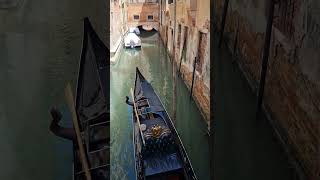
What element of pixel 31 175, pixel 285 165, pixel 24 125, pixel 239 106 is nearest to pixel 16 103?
pixel 24 125

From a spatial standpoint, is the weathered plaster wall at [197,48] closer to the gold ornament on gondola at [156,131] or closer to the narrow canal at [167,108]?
the narrow canal at [167,108]

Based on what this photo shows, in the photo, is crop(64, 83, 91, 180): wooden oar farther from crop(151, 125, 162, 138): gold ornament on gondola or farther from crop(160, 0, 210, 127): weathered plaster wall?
crop(160, 0, 210, 127): weathered plaster wall

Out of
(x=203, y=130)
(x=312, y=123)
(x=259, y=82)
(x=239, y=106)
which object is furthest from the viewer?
(x=203, y=130)

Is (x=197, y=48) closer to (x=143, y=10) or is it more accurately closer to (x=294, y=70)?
(x=294, y=70)

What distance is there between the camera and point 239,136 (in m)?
2.42

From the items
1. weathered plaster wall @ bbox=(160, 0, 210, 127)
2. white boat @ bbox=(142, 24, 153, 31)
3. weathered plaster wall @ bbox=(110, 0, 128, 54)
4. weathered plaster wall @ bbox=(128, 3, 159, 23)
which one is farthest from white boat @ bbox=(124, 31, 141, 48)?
weathered plaster wall @ bbox=(160, 0, 210, 127)

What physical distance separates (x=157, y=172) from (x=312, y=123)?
1586 mm

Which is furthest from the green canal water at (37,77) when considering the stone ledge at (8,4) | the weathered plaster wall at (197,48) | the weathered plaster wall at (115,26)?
the weathered plaster wall at (115,26)

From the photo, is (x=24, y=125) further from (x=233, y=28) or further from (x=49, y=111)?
(x=233, y=28)

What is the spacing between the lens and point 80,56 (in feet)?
4.93

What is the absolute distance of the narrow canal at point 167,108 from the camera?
390cm

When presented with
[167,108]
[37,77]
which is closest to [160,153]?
[37,77]

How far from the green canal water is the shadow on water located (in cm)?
110

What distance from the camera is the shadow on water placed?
6.97 ft
